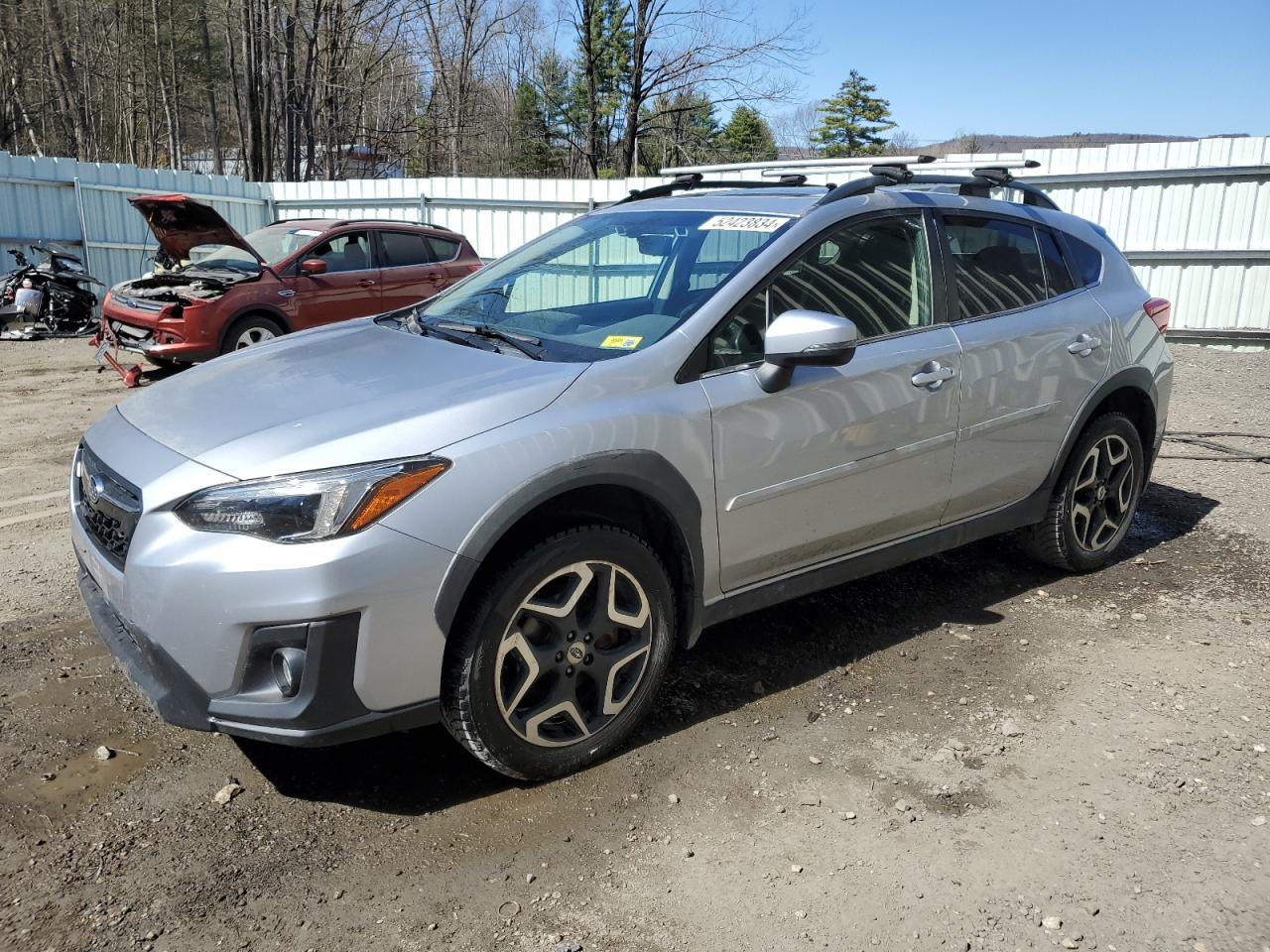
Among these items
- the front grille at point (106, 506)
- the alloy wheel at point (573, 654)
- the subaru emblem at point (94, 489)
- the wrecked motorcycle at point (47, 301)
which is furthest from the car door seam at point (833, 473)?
the wrecked motorcycle at point (47, 301)

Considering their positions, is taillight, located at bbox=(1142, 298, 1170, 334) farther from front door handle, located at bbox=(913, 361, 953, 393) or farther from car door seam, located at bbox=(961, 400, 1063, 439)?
front door handle, located at bbox=(913, 361, 953, 393)

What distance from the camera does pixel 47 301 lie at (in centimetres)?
1338

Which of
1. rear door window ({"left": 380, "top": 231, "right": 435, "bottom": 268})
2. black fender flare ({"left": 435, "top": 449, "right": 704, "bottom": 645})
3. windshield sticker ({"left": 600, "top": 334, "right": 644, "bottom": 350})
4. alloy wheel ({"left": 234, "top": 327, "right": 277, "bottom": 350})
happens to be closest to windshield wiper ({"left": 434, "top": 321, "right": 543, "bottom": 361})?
windshield sticker ({"left": 600, "top": 334, "right": 644, "bottom": 350})

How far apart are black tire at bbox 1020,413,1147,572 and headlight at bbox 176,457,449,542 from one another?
10.9ft

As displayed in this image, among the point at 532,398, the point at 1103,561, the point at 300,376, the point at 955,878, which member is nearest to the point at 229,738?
the point at 300,376

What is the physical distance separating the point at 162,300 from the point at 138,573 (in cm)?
814

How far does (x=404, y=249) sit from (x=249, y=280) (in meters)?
1.89

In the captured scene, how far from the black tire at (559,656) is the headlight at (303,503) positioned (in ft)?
1.39

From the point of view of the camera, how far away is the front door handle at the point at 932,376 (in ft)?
12.5

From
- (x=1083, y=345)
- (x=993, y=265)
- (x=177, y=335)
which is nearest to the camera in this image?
(x=993, y=265)

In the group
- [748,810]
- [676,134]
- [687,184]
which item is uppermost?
[676,134]

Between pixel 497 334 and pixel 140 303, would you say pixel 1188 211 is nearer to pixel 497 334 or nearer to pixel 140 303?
pixel 497 334

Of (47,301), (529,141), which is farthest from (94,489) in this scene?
(529,141)

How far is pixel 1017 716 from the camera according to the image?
3.62m
